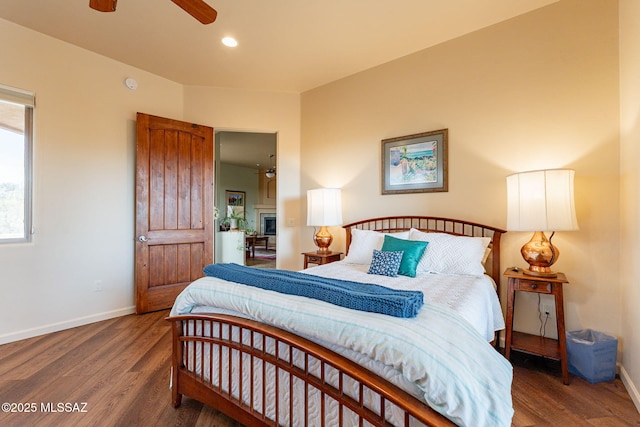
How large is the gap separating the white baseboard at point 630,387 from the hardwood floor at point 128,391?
28 mm

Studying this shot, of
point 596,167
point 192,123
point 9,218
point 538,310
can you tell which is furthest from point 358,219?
point 9,218

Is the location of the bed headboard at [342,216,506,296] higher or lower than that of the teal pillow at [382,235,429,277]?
higher

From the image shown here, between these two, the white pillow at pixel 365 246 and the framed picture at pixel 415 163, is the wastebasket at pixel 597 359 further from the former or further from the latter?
the framed picture at pixel 415 163

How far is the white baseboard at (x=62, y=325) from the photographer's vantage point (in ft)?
8.89

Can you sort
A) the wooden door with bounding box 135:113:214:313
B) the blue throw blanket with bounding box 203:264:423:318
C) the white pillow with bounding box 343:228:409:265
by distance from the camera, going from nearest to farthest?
1. the blue throw blanket with bounding box 203:264:423:318
2. the white pillow with bounding box 343:228:409:265
3. the wooden door with bounding box 135:113:214:313

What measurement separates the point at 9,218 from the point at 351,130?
3.57m

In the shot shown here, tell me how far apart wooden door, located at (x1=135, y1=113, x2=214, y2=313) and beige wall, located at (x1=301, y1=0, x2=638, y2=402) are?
2027 millimetres

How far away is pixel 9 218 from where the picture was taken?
2754mm

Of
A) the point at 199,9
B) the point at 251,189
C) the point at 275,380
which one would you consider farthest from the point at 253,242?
the point at 275,380

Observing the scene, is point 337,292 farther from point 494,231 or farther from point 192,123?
point 192,123

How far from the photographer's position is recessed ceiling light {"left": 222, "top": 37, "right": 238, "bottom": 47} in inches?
114

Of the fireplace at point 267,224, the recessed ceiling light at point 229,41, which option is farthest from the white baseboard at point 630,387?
the fireplace at point 267,224

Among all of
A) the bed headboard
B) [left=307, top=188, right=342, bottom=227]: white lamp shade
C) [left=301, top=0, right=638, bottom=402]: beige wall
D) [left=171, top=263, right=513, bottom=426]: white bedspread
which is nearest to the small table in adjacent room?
[left=307, top=188, right=342, bottom=227]: white lamp shade

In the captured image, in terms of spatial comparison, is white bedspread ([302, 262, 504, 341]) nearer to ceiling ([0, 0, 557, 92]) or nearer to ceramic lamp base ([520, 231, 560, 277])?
ceramic lamp base ([520, 231, 560, 277])
